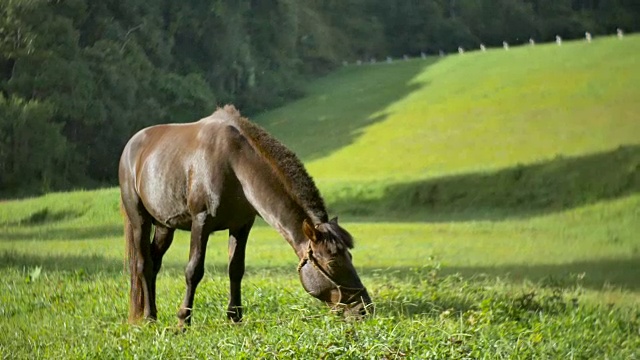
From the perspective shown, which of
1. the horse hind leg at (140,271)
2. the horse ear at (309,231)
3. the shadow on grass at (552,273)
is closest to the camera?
the horse ear at (309,231)

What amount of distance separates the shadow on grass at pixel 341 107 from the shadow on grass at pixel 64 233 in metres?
1.32

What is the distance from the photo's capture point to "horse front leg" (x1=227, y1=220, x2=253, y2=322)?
502cm

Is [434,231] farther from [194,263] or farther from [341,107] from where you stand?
[194,263]

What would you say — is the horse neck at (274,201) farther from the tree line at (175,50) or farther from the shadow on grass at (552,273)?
the tree line at (175,50)

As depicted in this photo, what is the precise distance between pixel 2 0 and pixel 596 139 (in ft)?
13.2

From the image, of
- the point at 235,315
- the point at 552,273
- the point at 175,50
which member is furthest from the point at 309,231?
the point at 175,50

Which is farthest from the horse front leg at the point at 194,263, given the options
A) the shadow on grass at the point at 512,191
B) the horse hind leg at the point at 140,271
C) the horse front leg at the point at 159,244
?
the shadow on grass at the point at 512,191

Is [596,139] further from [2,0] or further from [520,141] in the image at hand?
[2,0]

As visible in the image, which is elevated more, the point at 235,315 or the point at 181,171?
the point at 181,171

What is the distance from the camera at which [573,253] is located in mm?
5891

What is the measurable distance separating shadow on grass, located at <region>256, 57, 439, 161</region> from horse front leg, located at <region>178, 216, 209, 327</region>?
2.42 m

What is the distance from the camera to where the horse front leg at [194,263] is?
4775 millimetres

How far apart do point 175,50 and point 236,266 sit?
251 cm

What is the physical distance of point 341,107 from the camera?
7.55 m
